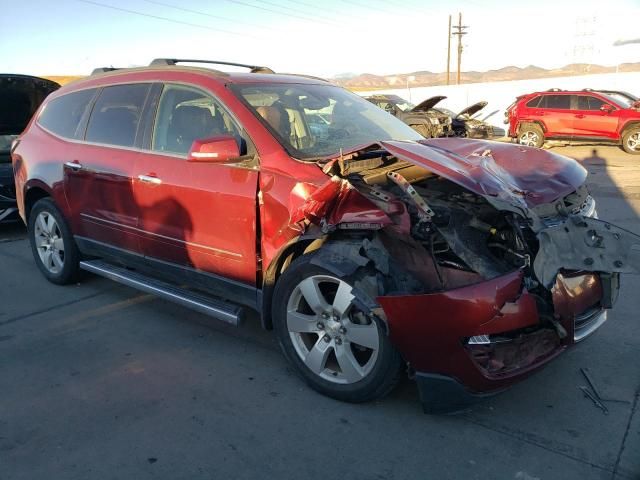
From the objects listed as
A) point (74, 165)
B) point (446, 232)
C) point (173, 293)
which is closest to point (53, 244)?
point (74, 165)

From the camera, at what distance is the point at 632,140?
15461 millimetres

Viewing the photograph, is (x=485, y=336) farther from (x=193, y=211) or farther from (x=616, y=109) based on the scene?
A: (x=616, y=109)

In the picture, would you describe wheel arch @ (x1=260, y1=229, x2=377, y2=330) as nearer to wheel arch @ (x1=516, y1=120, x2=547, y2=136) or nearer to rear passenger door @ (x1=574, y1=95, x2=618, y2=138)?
rear passenger door @ (x1=574, y1=95, x2=618, y2=138)

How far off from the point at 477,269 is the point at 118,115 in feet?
10.4

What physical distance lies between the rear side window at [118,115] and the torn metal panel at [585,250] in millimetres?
3083

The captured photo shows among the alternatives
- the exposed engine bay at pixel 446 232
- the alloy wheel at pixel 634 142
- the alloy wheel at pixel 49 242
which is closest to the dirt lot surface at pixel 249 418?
the exposed engine bay at pixel 446 232

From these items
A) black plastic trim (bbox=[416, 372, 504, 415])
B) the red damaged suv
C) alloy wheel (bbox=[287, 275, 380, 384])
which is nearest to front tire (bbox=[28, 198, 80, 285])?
the red damaged suv

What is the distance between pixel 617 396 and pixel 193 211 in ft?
9.38

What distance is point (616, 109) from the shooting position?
15.7 meters

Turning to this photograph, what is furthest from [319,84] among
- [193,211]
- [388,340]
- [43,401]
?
[43,401]

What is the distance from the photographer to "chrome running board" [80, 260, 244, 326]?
11.8 ft

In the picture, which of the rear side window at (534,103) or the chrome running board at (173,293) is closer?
the chrome running board at (173,293)

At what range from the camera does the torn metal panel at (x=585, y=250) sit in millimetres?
2676

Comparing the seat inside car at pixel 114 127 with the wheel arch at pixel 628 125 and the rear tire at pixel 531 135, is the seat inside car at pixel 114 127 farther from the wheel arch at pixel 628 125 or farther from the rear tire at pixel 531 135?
the rear tire at pixel 531 135
